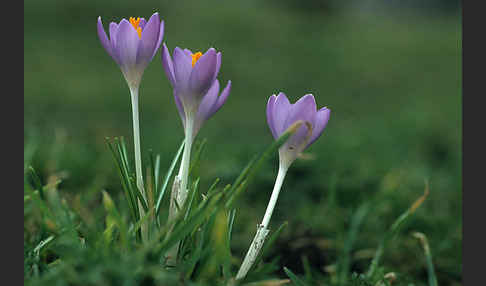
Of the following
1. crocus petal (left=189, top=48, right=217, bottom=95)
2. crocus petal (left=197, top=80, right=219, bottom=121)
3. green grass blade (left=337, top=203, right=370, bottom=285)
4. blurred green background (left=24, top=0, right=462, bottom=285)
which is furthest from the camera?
blurred green background (left=24, top=0, right=462, bottom=285)

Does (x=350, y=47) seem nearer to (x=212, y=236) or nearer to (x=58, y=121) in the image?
(x=58, y=121)

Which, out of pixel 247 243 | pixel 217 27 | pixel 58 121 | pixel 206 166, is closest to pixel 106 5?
pixel 217 27

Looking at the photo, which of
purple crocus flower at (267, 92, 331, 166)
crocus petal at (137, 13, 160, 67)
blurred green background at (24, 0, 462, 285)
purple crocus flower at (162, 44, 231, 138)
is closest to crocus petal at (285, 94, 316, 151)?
purple crocus flower at (267, 92, 331, 166)

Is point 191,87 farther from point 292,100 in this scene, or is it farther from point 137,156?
point 292,100

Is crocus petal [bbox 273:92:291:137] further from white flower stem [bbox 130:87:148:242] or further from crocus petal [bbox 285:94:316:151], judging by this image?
white flower stem [bbox 130:87:148:242]

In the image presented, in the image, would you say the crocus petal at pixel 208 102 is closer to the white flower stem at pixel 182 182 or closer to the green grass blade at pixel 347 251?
the white flower stem at pixel 182 182

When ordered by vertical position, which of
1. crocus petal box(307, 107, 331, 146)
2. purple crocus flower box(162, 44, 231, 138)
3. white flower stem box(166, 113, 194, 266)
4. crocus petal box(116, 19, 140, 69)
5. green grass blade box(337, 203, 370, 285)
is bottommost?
green grass blade box(337, 203, 370, 285)

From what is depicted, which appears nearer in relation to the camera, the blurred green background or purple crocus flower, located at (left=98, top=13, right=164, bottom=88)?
purple crocus flower, located at (left=98, top=13, right=164, bottom=88)
